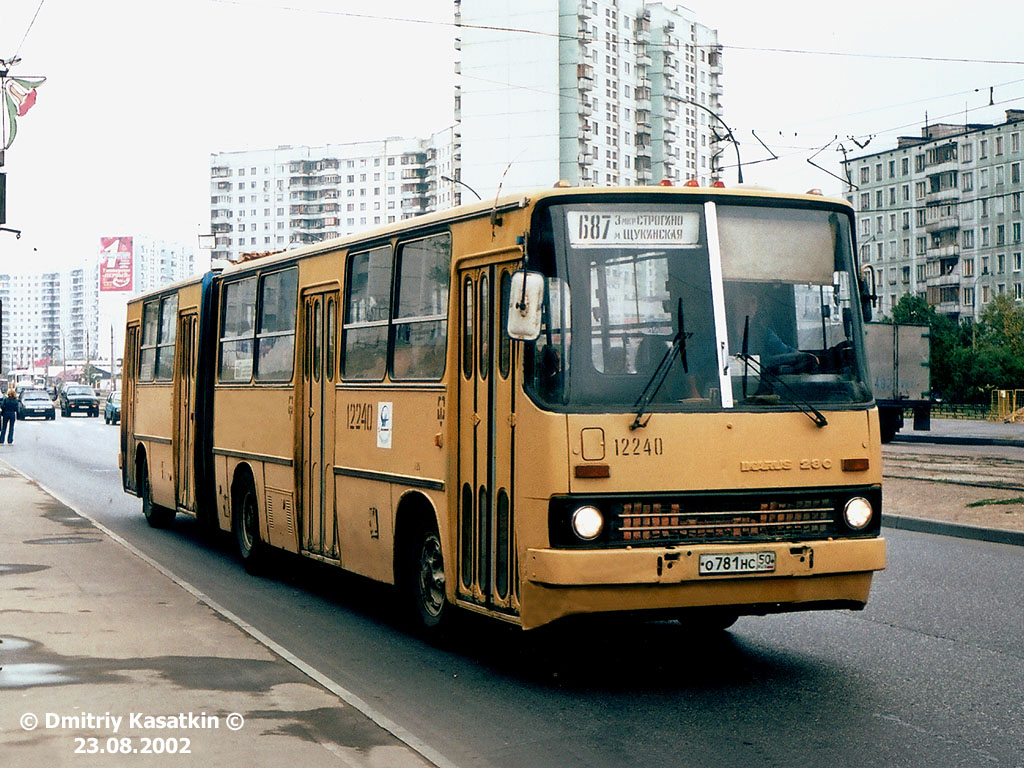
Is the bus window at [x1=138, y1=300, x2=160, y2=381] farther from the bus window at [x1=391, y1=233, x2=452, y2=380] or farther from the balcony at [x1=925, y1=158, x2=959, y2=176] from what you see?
the balcony at [x1=925, y1=158, x2=959, y2=176]

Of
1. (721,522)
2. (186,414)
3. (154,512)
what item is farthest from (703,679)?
(154,512)

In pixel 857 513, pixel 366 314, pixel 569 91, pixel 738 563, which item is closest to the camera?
pixel 738 563

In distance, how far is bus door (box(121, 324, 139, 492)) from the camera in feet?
58.9

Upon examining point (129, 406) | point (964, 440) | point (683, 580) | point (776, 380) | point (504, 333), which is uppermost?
point (504, 333)

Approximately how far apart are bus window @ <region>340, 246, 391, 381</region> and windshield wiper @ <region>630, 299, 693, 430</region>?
2680mm

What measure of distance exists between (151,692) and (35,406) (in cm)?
6358

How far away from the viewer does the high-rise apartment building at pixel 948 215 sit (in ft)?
367

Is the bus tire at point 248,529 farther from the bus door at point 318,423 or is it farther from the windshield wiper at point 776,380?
the windshield wiper at point 776,380

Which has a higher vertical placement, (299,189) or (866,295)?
(299,189)

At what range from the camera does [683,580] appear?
7.25 m

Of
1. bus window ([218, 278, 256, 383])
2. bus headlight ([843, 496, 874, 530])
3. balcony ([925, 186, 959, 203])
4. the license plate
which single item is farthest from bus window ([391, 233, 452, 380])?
balcony ([925, 186, 959, 203])

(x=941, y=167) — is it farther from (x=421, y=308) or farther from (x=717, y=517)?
(x=717, y=517)

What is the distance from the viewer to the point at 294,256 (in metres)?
11.7

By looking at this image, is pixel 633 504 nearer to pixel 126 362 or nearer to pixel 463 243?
pixel 463 243
